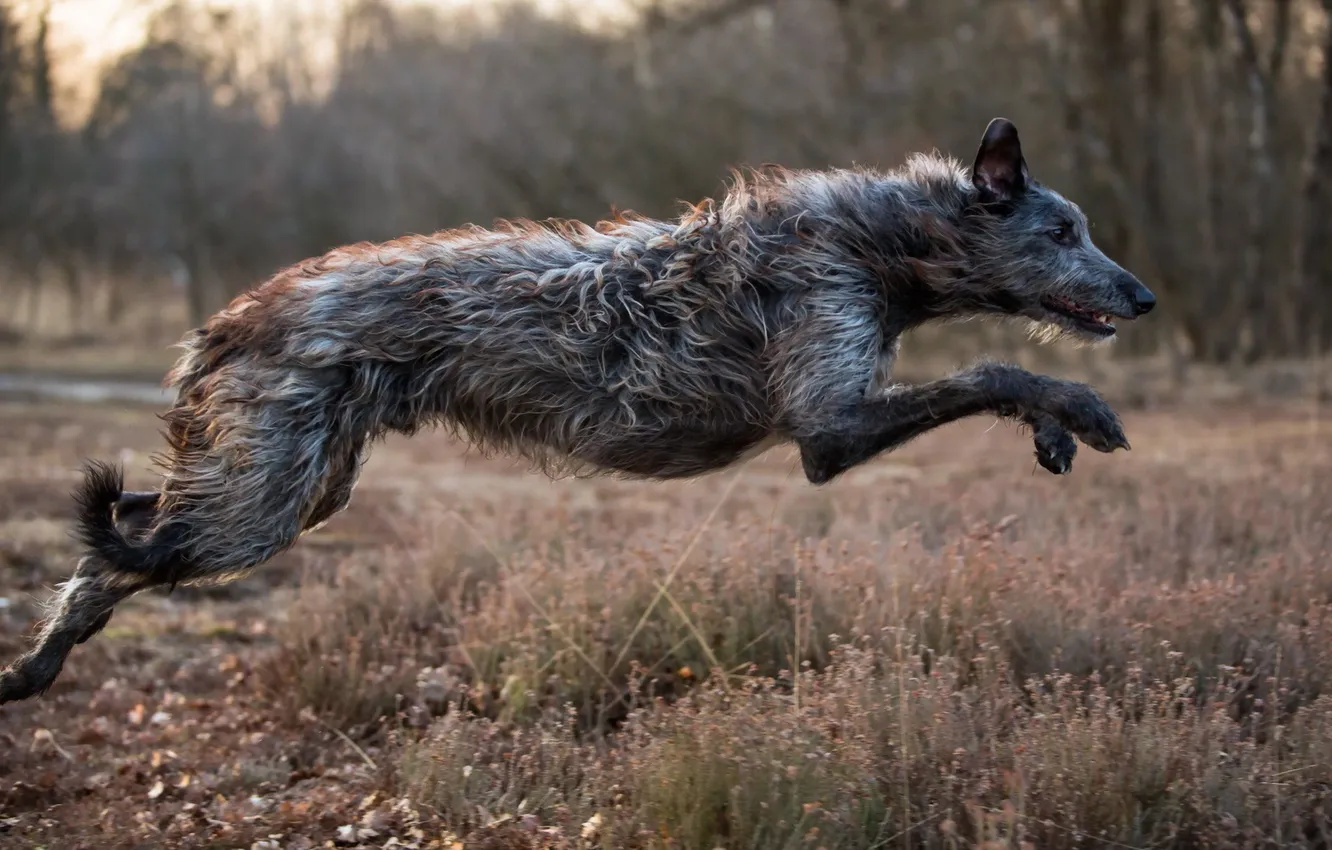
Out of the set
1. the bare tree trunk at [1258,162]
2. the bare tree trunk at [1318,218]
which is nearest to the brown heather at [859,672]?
the bare tree trunk at [1318,218]

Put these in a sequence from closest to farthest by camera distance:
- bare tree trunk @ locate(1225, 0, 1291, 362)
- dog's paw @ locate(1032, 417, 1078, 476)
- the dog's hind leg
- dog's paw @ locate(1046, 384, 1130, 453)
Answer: dog's paw @ locate(1046, 384, 1130, 453), dog's paw @ locate(1032, 417, 1078, 476), the dog's hind leg, bare tree trunk @ locate(1225, 0, 1291, 362)

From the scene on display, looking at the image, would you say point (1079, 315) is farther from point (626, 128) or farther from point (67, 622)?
point (626, 128)

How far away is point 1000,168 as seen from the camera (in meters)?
5.78

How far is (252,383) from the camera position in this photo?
5352mm

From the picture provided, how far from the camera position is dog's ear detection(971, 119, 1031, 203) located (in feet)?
18.9

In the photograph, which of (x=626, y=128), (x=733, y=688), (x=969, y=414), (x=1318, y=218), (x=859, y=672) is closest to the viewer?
(x=859, y=672)

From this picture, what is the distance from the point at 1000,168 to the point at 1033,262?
1.42 feet

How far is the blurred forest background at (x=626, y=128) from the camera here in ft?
73.4

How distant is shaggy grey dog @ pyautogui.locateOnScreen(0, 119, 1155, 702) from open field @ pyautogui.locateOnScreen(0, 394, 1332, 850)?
831 millimetres

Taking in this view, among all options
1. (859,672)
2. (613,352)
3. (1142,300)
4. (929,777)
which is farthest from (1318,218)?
(929,777)

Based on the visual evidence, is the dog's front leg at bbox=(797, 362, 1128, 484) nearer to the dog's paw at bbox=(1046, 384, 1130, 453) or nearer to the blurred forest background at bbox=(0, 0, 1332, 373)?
the dog's paw at bbox=(1046, 384, 1130, 453)

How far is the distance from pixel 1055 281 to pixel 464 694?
3.40 meters

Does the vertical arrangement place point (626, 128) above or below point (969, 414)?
above

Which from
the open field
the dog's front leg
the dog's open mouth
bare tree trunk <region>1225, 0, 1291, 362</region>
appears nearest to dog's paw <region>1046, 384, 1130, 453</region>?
the dog's front leg
